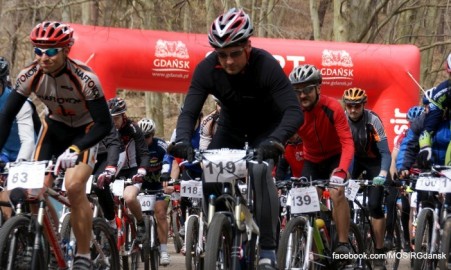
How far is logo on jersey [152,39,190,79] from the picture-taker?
1750 cm

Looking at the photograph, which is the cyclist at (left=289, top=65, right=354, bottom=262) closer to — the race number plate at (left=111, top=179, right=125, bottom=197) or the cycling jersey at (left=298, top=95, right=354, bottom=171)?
the cycling jersey at (left=298, top=95, right=354, bottom=171)

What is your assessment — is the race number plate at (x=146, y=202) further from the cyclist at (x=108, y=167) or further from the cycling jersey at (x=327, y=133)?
the cycling jersey at (x=327, y=133)

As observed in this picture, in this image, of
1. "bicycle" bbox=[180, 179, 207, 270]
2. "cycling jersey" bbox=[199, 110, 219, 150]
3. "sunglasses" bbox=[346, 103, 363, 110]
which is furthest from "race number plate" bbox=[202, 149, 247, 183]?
"cycling jersey" bbox=[199, 110, 219, 150]

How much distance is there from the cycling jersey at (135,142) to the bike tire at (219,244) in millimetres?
5199

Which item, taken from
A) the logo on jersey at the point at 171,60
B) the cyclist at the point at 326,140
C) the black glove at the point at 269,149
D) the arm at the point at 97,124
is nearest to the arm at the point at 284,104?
the black glove at the point at 269,149

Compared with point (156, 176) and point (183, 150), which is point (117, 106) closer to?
point (156, 176)

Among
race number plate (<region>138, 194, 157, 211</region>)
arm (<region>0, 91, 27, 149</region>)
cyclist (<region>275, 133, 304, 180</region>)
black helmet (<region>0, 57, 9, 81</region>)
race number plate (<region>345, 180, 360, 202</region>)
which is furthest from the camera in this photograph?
race number plate (<region>138, 194, 157, 211</region>)

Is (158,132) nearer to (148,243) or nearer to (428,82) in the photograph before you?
(428,82)

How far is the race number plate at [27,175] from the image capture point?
735 cm

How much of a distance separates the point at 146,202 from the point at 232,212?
19.5ft

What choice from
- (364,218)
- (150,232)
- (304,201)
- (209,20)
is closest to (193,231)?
(150,232)

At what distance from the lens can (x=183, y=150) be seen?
7398mm

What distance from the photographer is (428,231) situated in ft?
32.9

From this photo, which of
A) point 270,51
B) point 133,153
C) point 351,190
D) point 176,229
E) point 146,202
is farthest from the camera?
point 270,51
